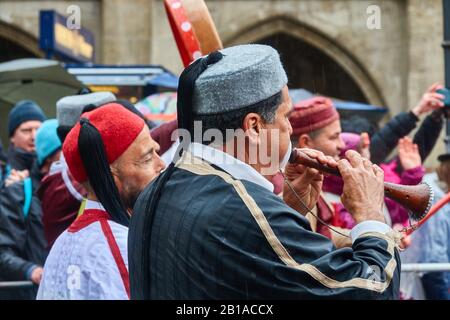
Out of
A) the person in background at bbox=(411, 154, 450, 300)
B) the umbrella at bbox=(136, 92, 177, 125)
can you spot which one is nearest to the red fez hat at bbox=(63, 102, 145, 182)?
the person in background at bbox=(411, 154, 450, 300)

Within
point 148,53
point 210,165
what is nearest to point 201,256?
point 210,165

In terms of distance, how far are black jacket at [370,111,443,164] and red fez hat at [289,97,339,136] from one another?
118cm

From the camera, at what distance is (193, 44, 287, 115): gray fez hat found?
8.12 feet

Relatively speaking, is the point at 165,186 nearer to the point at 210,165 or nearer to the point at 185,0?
the point at 210,165

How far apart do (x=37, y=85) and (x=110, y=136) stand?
221 inches

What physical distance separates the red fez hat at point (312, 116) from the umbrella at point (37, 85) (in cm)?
402

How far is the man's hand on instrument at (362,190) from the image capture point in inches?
100

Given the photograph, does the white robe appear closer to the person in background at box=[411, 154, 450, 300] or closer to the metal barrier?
the metal barrier

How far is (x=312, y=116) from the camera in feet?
15.9

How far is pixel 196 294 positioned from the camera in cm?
239

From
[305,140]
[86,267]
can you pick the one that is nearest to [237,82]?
[86,267]

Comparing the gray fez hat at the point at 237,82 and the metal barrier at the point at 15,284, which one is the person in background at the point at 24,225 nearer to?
the metal barrier at the point at 15,284

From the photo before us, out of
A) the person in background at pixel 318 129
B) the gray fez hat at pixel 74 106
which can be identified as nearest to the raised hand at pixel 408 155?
the person in background at pixel 318 129

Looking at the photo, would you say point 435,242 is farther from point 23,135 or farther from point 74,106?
point 23,135
